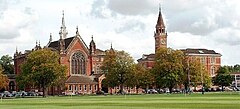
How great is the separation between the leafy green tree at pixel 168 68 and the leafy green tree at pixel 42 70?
929 inches

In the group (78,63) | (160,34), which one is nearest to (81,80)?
(78,63)

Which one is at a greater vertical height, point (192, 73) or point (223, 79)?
point (192, 73)

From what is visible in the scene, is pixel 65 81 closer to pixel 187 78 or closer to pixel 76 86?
pixel 76 86

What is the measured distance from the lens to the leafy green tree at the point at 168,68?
12519 centimetres

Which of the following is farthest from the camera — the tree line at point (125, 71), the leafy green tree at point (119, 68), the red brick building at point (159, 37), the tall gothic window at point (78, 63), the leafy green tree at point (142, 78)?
the red brick building at point (159, 37)

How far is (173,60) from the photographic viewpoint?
12738 cm

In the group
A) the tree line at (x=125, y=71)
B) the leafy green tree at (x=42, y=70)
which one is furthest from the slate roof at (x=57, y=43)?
the leafy green tree at (x=42, y=70)

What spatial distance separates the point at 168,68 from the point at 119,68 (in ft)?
39.3

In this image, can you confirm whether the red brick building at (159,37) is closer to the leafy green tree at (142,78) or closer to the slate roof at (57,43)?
the slate roof at (57,43)

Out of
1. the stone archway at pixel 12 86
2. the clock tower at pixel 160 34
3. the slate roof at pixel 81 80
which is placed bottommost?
the stone archway at pixel 12 86

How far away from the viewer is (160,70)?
415 ft

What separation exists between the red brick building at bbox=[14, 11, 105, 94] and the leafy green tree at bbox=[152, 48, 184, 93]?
26790 mm

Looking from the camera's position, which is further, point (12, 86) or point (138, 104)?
point (12, 86)

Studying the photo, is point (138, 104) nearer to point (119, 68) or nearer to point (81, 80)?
point (119, 68)
